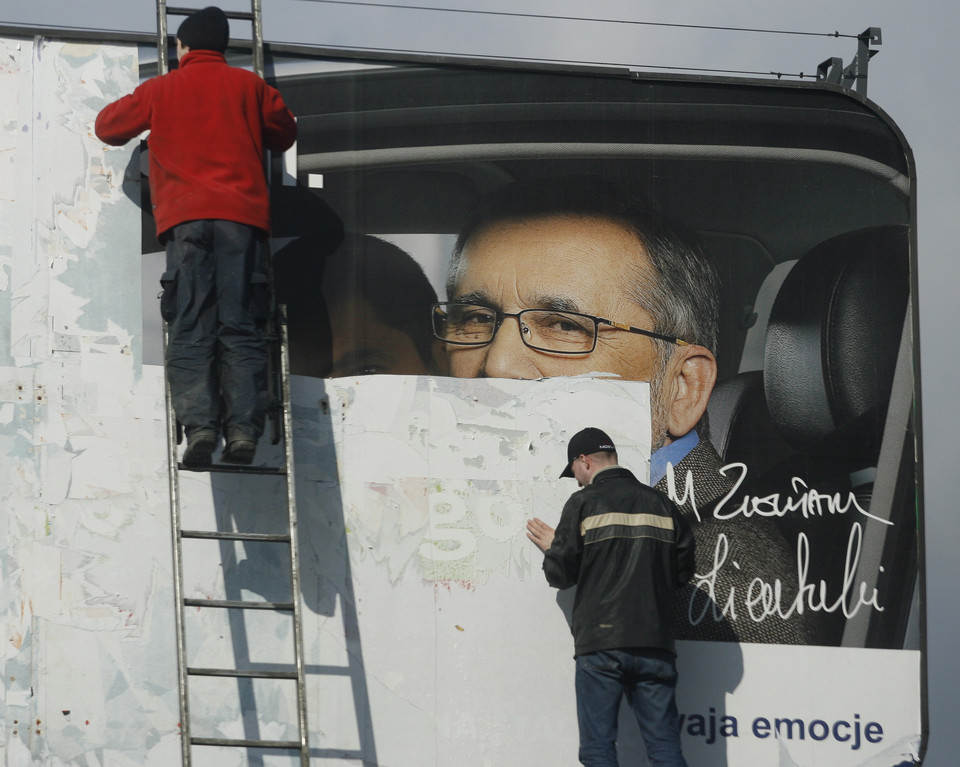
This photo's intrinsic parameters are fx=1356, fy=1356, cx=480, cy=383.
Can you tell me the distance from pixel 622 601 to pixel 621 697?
40cm

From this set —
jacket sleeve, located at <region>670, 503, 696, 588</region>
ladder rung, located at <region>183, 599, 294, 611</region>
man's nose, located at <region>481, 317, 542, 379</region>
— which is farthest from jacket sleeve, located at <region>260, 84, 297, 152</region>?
jacket sleeve, located at <region>670, 503, 696, 588</region>

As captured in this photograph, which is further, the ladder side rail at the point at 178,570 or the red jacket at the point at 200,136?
the red jacket at the point at 200,136

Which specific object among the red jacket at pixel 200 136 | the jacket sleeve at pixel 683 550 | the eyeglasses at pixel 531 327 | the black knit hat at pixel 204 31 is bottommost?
the jacket sleeve at pixel 683 550

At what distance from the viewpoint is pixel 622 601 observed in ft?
18.3

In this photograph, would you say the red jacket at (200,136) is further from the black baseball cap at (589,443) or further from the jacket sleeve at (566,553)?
the jacket sleeve at (566,553)

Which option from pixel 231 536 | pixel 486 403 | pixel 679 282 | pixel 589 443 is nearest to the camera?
pixel 231 536

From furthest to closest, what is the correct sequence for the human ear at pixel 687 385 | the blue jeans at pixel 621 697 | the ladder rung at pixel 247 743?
1. the human ear at pixel 687 385
2. the blue jeans at pixel 621 697
3. the ladder rung at pixel 247 743

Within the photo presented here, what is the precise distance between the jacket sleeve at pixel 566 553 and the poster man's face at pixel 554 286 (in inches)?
32.1

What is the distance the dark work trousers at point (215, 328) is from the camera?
539 cm

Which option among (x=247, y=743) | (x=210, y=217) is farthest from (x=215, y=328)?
(x=247, y=743)

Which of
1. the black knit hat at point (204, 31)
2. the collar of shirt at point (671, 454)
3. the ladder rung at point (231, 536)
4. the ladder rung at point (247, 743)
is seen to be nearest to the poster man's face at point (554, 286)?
the collar of shirt at point (671, 454)

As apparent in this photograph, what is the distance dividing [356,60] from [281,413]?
1.72 meters

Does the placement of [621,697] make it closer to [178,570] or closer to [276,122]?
[178,570]

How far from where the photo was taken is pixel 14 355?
19.1 ft
